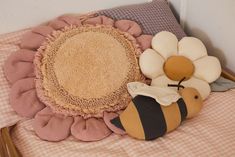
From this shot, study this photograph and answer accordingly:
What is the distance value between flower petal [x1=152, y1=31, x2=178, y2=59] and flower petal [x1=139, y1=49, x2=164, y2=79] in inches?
1.4

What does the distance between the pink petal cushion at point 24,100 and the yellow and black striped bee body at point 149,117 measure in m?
0.30

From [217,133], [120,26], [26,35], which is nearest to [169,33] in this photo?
[120,26]

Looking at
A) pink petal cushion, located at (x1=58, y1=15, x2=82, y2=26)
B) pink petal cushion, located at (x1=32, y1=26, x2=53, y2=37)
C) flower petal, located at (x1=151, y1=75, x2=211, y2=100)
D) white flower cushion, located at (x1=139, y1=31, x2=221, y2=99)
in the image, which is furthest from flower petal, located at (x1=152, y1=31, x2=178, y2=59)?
pink petal cushion, located at (x1=32, y1=26, x2=53, y2=37)

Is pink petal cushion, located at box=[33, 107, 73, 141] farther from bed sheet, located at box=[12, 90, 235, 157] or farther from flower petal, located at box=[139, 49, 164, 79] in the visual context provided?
flower petal, located at box=[139, 49, 164, 79]

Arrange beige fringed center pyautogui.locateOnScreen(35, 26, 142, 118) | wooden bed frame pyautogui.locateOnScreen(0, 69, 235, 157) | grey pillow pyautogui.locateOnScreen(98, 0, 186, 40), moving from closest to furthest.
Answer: wooden bed frame pyautogui.locateOnScreen(0, 69, 235, 157), beige fringed center pyautogui.locateOnScreen(35, 26, 142, 118), grey pillow pyautogui.locateOnScreen(98, 0, 186, 40)

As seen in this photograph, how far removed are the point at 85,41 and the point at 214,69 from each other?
0.52 meters

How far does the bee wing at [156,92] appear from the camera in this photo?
125cm

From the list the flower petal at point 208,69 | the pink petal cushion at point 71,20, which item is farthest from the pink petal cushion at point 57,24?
the flower petal at point 208,69

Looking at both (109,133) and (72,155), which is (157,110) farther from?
(72,155)

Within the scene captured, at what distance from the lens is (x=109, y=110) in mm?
1332

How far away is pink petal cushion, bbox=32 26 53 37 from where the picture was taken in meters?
1.45

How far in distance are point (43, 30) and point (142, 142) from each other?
23.7 inches

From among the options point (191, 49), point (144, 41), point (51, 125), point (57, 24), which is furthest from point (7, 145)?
point (191, 49)

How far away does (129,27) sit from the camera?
1.53 m
